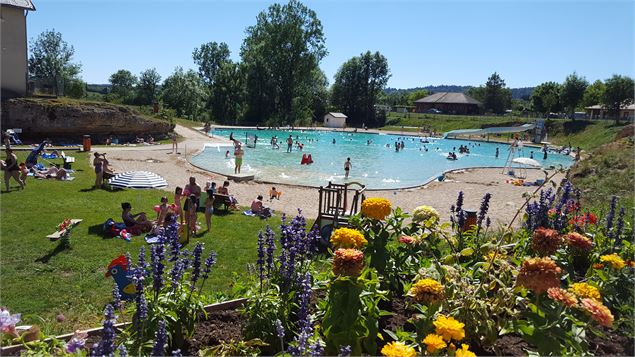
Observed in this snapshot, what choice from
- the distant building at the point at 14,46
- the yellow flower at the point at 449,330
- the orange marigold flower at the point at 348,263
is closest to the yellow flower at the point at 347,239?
the orange marigold flower at the point at 348,263

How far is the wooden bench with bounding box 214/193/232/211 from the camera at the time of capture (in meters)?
14.1

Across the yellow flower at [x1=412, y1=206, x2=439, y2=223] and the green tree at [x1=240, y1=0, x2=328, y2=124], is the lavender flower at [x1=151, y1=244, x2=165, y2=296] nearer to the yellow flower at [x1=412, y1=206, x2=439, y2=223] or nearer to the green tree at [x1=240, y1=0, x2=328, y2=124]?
the yellow flower at [x1=412, y1=206, x2=439, y2=223]

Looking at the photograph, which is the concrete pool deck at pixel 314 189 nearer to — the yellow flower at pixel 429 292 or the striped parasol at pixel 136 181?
the striped parasol at pixel 136 181

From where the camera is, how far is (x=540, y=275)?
2.87 meters

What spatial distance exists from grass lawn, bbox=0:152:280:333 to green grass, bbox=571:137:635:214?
10058 mm

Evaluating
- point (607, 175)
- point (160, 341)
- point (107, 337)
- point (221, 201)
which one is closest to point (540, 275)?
point (160, 341)

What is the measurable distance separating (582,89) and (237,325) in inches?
3403

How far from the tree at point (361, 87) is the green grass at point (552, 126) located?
559 cm

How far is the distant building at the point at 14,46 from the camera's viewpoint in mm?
30031

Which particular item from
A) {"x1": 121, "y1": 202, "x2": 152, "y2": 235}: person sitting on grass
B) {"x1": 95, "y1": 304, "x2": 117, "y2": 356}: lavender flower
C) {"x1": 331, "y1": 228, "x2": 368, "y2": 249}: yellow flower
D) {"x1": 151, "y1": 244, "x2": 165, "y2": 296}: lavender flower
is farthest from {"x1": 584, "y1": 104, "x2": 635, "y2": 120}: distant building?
{"x1": 95, "y1": 304, "x2": 117, "y2": 356}: lavender flower

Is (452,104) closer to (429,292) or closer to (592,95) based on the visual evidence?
(592,95)

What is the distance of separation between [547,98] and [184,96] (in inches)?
2556

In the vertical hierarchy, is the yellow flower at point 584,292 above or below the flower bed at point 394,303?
above

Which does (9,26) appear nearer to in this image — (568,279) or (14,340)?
(14,340)
